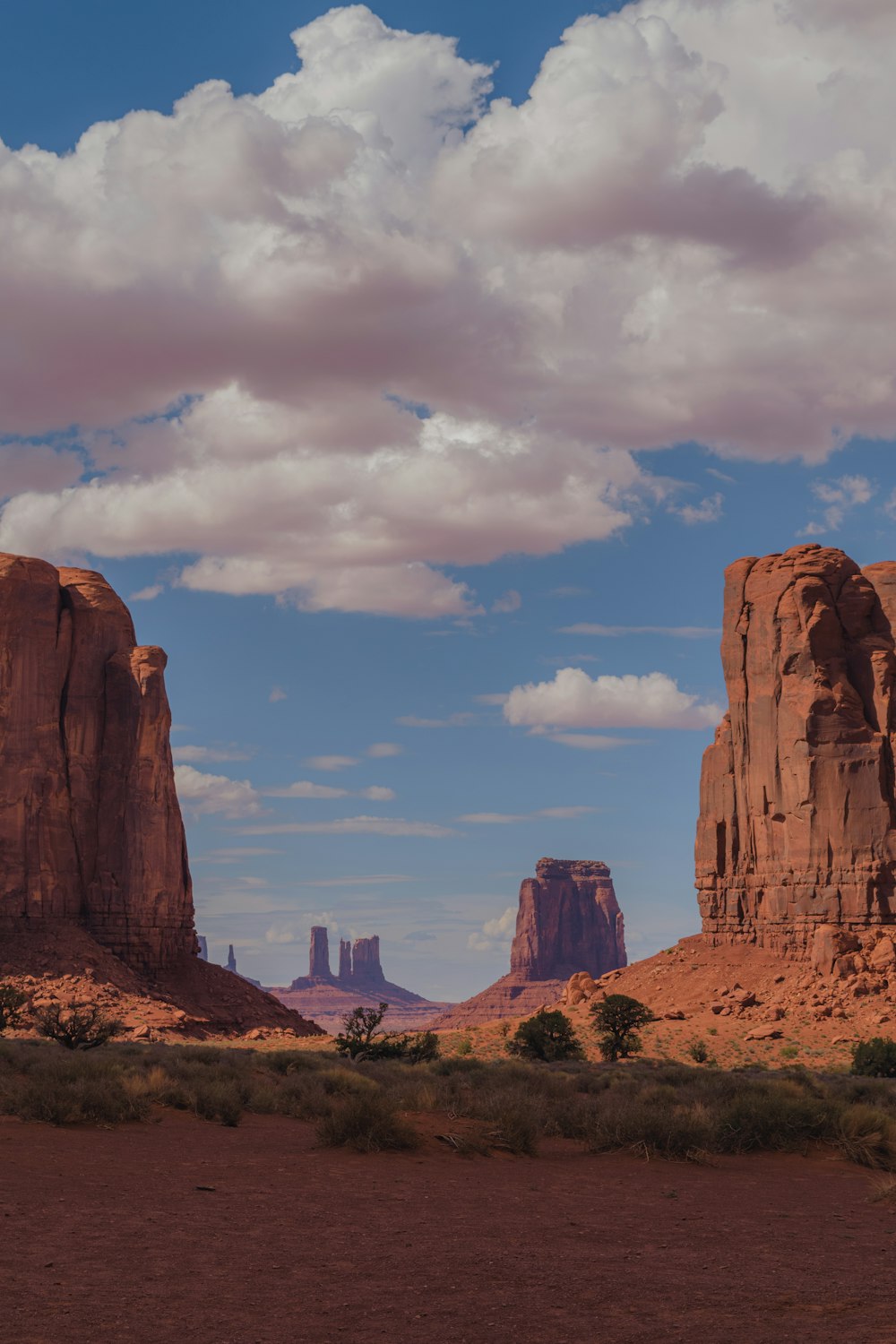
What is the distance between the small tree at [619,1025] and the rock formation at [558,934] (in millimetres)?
132608

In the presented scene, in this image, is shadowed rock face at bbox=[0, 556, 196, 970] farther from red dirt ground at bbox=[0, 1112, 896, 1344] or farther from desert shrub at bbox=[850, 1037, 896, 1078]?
red dirt ground at bbox=[0, 1112, 896, 1344]

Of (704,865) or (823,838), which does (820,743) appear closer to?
(823,838)

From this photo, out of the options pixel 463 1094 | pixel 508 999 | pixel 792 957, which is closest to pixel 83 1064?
pixel 463 1094

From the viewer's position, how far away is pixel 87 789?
72.2 metres

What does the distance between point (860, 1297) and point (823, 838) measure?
4920 centimetres

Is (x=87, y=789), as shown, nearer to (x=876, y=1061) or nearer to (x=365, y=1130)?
(x=876, y=1061)

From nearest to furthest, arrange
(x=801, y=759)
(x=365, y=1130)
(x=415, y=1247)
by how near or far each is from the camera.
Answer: (x=415, y=1247), (x=365, y=1130), (x=801, y=759)

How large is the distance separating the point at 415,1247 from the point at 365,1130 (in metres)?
5.93

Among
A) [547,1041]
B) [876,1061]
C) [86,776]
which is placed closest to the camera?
[876,1061]

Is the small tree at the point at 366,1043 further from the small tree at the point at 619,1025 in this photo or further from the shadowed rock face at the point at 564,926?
the shadowed rock face at the point at 564,926

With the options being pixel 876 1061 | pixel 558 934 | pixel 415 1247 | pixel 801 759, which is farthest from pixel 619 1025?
pixel 558 934

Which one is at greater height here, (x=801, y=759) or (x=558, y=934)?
(x=801, y=759)

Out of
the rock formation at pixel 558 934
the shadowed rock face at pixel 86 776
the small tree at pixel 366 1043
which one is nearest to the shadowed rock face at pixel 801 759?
the small tree at pixel 366 1043

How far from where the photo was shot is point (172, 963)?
7212 cm
